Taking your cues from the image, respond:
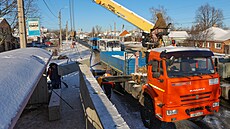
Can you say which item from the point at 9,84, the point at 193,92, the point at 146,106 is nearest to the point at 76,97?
the point at 146,106

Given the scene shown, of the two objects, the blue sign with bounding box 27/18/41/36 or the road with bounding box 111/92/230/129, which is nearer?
the road with bounding box 111/92/230/129

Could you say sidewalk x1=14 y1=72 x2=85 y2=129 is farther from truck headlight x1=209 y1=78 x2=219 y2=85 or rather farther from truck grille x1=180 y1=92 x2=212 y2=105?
truck headlight x1=209 y1=78 x2=219 y2=85

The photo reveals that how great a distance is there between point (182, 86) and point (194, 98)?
0.54m

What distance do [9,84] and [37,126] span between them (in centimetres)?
483

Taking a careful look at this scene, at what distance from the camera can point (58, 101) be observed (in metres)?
7.19

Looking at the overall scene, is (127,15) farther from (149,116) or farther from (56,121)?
(56,121)

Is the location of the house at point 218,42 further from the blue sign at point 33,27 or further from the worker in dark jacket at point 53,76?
the blue sign at point 33,27

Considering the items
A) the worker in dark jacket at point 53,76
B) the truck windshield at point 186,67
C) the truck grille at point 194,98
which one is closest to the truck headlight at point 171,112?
the truck grille at point 194,98

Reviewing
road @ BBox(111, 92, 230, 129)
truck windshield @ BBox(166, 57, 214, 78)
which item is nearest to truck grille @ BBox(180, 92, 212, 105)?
truck windshield @ BBox(166, 57, 214, 78)

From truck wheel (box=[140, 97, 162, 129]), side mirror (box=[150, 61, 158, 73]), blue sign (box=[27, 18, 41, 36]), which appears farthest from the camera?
blue sign (box=[27, 18, 41, 36])

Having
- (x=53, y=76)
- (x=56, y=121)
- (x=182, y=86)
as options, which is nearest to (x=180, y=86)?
(x=182, y=86)

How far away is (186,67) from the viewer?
19.1 ft

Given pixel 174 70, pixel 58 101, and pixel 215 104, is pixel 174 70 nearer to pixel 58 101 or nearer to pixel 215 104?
pixel 215 104

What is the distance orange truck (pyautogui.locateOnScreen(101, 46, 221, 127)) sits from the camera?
553cm
